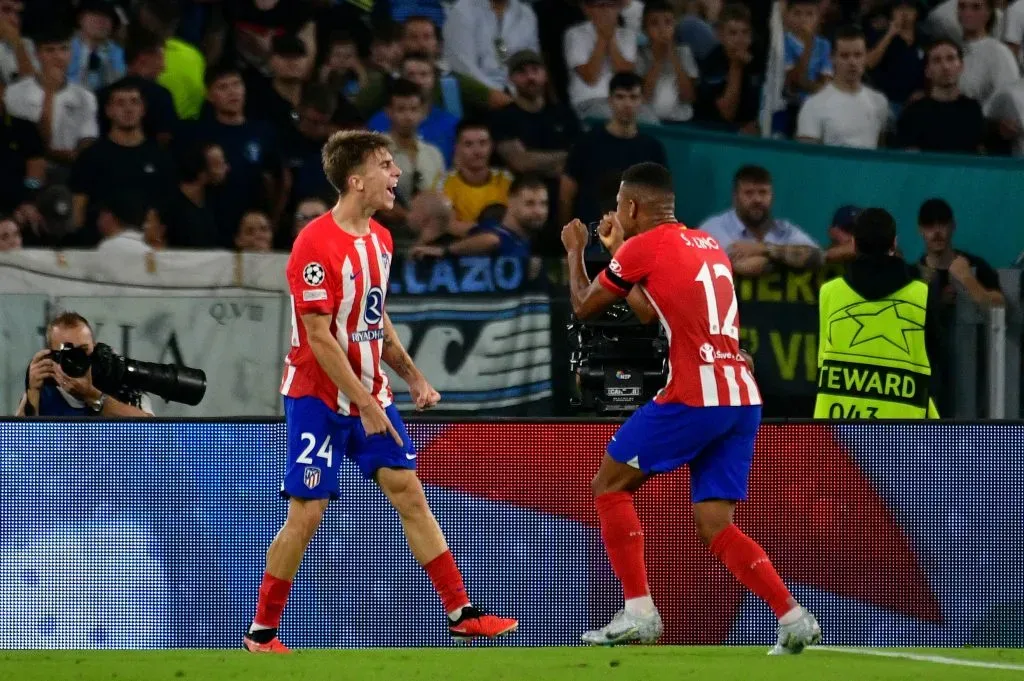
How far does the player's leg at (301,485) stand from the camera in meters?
6.35

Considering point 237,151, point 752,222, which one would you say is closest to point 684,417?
point 752,222

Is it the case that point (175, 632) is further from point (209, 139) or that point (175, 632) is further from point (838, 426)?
point (209, 139)

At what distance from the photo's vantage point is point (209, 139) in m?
10.6

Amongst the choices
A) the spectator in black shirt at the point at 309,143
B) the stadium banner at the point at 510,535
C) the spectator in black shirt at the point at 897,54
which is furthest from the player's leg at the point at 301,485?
the spectator in black shirt at the point at 897,54

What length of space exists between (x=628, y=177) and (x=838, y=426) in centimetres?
169

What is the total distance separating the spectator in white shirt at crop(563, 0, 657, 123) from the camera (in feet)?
38.2

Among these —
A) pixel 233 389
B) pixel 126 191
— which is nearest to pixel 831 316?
pixel 233 389

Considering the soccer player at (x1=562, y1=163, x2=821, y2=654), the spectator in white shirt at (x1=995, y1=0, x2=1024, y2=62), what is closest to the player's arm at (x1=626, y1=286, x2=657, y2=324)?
the soccer player at (x1=562, y1=163, x2=821, y2=654)

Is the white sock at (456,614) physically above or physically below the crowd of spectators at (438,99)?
below

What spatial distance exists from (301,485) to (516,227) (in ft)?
12.8

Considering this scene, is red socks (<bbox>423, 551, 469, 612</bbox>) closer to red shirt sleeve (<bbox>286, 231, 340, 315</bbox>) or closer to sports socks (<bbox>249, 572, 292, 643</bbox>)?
sports socks (<bbox>249, 572, 292, 643</bbox>)

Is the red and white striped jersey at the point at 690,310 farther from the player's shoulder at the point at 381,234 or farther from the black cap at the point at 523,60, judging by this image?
the black cap at the point at 523,60

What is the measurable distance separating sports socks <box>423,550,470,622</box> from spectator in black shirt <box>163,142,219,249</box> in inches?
158

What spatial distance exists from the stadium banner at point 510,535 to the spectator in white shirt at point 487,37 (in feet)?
15.7
